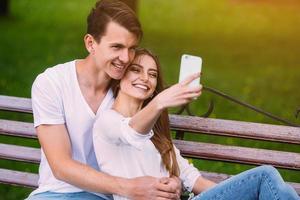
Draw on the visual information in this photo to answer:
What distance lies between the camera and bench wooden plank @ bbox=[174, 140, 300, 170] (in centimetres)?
361

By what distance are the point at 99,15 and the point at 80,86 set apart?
1.03ft

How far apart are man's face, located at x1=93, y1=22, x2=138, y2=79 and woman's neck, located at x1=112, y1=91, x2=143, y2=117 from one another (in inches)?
3.7

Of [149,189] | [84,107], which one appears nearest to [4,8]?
[84,107]

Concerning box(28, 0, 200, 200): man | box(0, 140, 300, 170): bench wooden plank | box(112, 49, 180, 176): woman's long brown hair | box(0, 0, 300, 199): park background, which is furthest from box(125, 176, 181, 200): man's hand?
box(0, 0, 300, 199): park background

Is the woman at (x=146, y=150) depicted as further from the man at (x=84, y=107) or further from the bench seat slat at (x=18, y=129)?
the bench seat slat at (x=18, y=129)

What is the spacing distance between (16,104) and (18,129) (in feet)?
0.44

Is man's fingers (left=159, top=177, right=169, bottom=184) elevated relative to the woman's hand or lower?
lower

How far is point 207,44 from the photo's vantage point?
19.9ft

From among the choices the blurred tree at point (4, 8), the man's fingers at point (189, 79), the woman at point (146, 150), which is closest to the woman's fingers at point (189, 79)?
the man's fingers at point (189, 79)

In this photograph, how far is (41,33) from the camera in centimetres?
628

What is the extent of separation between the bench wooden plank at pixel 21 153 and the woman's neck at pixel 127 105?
85cm

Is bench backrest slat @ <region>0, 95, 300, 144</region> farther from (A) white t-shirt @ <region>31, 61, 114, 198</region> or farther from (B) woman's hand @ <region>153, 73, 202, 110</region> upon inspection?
(B) woman's hand @ <region>153, 73, 202, 110</region>

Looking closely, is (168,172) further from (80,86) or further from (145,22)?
(145,22)

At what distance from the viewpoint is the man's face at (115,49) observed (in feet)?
10.1
